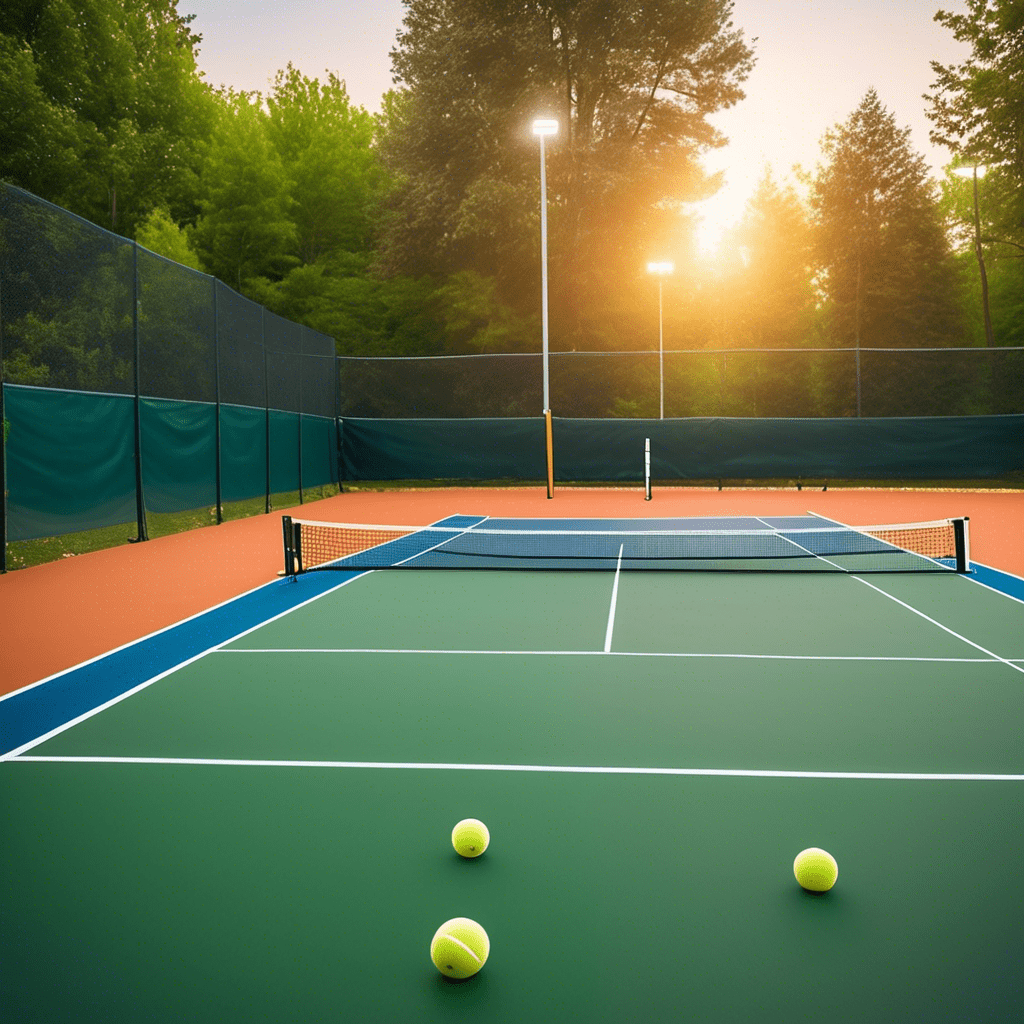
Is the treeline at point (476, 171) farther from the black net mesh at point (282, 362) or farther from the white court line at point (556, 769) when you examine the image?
the white court line at point (556, 769)

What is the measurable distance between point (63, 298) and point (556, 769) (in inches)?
403

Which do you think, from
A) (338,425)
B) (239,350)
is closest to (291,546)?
(239,350)

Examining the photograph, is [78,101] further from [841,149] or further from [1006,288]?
[1006,288]

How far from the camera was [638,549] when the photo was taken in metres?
10.9

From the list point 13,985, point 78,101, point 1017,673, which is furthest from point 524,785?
point 78,101

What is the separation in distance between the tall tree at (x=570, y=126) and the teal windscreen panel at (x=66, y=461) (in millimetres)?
18714

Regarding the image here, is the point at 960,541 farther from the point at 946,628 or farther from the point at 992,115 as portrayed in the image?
the point at 992,115

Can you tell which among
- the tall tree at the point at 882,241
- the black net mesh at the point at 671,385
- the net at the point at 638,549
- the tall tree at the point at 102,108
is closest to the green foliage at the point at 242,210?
the tall tree at the point at 102,108

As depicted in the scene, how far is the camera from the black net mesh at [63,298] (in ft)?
34.3

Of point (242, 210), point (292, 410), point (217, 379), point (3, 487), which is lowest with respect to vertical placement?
point (3, 487)

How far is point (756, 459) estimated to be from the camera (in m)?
21.4

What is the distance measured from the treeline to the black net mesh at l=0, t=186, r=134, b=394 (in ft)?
50.1

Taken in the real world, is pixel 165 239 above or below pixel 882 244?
below

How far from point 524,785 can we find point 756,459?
61.2ft
